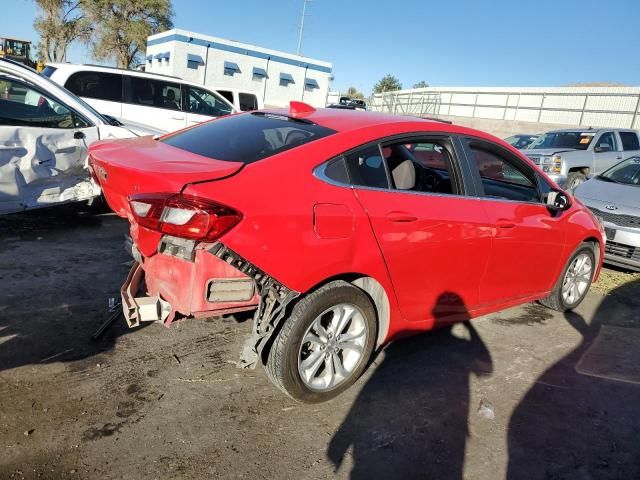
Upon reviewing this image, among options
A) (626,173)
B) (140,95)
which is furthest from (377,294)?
(140,95)

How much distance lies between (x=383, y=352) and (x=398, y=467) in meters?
1.24

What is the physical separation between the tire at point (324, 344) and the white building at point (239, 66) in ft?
102

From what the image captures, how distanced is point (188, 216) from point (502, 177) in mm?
3318

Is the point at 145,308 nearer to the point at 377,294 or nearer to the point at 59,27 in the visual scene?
the point at 377,294

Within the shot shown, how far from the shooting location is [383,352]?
3.76 meters

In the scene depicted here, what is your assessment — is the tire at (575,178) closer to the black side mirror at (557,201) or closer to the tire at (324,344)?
the black side mirror at (557,201)

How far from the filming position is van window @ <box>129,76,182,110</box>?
971 cm

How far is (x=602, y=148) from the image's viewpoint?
11.7m

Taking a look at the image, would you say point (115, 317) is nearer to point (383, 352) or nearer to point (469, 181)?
point (383, 352)

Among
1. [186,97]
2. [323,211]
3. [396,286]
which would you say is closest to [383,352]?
[396,286]

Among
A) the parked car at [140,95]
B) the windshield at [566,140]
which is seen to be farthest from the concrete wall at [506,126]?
the parked car at [140,95]

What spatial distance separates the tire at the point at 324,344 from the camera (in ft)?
9.04

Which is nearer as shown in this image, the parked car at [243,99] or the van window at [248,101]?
the parked car at [243,99]

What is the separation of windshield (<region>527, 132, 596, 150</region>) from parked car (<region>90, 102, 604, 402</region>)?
374 inches
